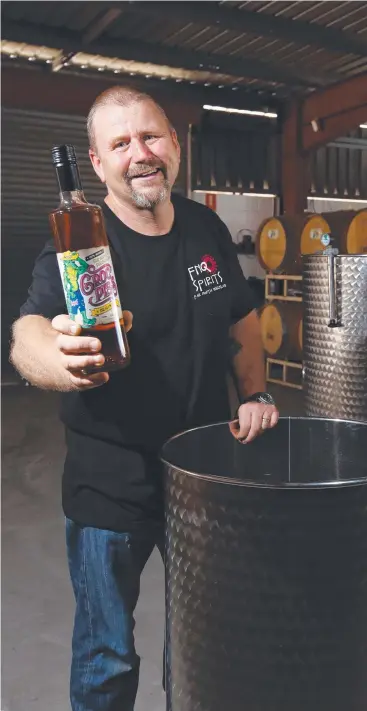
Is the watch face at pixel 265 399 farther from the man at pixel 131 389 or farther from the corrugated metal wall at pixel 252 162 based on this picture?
the corrugated metal wall at pixel 252 162

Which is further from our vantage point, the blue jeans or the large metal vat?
the blue jeans

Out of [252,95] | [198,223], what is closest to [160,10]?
[252,95]

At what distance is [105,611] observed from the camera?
→ 1317mm

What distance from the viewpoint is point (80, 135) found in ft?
25.8

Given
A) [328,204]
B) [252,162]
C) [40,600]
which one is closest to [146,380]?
[40,600]

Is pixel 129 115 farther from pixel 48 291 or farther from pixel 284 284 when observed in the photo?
pixel 284 284

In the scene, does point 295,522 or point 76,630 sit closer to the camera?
point 295,522

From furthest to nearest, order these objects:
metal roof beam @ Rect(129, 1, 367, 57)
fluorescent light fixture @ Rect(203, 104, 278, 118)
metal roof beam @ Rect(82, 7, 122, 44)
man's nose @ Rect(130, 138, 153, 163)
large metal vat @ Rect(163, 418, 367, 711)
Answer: fluorescent light fixture @ Rect(203, 104, 278, 118), metal roof beam @ Rect(82, 7, 122, 44), metal roof beam @ Rect(129, 1, 367, 57), man's nose @ Rect(130, 138, 153, 163), large metal vat @ Rect(163, 418, 367, 711)

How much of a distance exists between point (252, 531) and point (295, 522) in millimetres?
64

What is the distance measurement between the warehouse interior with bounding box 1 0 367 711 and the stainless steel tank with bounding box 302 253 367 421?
1.52m

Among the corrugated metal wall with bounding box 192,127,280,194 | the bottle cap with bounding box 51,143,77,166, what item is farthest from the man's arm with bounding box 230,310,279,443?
the corrugated metal wall with bounding box 192,127,280,194

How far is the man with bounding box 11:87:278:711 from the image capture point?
4.03 feet

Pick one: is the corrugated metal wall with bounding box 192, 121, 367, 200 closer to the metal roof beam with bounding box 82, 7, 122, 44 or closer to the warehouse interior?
the warehouse interior

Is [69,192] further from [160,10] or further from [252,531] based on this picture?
[160,10]
